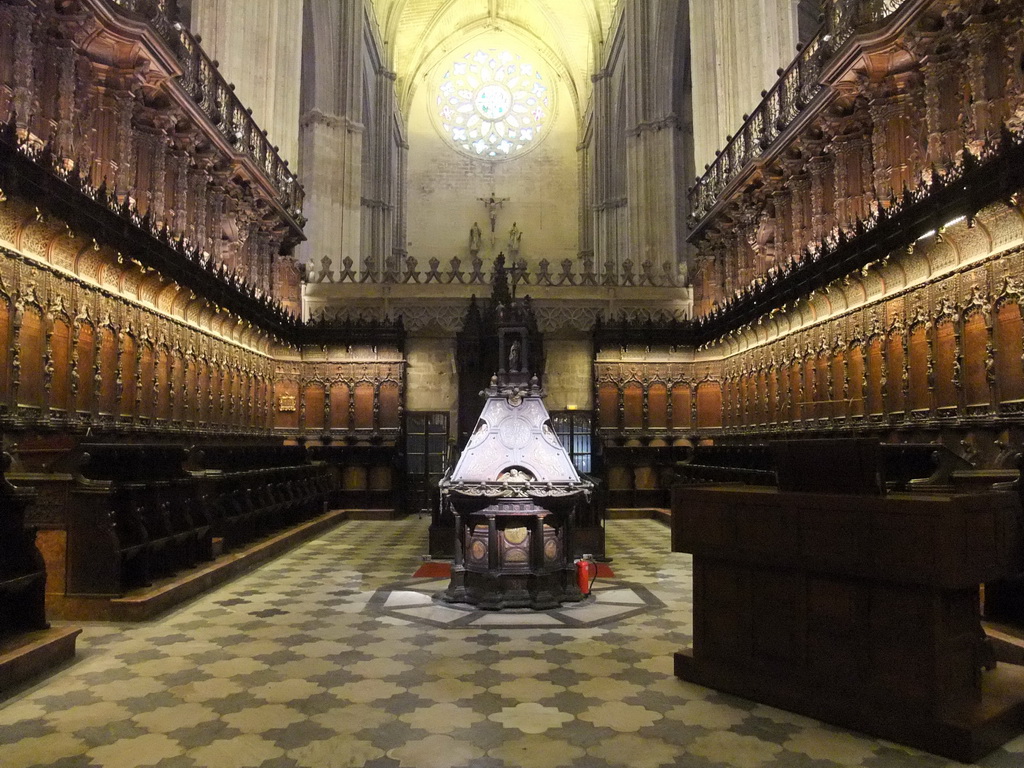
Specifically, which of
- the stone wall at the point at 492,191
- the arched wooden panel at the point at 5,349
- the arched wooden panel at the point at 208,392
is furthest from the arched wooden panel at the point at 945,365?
the stone wall at the point at 492,191

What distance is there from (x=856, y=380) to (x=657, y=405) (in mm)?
7376

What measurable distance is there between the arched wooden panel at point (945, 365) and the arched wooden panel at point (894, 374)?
31.4 inches

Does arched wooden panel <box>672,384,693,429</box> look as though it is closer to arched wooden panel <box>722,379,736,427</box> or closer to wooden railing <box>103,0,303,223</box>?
arched wooden panel <box>722,379,736,427</box>

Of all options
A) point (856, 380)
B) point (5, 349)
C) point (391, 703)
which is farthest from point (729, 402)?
point (391, 703)

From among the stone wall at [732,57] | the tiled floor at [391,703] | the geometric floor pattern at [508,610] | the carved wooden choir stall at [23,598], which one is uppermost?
the stone wall at [732,57]

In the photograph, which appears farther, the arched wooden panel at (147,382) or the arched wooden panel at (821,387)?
the arched wooden panel at (821,387)

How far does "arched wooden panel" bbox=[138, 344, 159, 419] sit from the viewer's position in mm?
10672

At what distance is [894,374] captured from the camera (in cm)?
955

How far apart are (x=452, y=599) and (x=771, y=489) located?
3.43m

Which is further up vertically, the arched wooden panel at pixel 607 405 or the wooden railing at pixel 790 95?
the wooden railing at pixel 790 95

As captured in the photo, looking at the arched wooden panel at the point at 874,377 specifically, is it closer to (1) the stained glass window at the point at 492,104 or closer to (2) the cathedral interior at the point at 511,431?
(2) the cathedral interior at the point at 511,431

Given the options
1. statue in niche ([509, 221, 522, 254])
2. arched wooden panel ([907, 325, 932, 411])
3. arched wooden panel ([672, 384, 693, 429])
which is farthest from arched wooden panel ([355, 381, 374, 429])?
statue in niche ([509, 221, 522, 254])

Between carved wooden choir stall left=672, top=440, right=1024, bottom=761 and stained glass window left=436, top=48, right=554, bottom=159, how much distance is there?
37.0 m

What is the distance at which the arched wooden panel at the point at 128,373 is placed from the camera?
33.3 ft
